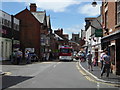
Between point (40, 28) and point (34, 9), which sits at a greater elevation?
point (34, 9)

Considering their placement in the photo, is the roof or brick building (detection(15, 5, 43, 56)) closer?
brick building (detection(15, 5, 43, 56))

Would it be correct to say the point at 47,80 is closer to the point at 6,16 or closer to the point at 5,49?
the point at 5,49

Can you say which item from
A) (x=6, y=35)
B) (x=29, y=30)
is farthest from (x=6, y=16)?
(x=29, y=30)

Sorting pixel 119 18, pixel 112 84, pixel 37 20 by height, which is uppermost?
pixel 37 20

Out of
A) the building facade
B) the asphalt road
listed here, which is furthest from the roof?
the asphalt road

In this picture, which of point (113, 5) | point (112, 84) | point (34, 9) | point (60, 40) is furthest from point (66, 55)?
point (60, 40)

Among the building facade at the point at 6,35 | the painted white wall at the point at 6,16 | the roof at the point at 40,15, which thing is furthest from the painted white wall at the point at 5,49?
the roof at the point at 40,15

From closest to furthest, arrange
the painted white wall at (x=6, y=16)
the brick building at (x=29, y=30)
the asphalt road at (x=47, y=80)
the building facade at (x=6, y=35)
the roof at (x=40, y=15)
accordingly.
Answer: the asphalt road at (x=47, y=80), the building facade at (x=6, y=35), the painted white wall at (x=6, y=16), the brick building at (x=29, y=30), the roof at (x=40, y=15)

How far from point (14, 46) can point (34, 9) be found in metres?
20.3

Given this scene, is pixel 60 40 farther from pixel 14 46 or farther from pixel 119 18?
pixel 119 18

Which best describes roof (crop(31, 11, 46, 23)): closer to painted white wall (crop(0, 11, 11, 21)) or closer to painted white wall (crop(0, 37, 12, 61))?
painted white wall (crop(0, 11, 11, 21))

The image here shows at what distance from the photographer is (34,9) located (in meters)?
61.9

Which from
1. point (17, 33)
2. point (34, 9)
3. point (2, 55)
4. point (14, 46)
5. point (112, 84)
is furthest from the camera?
point (34, 9)

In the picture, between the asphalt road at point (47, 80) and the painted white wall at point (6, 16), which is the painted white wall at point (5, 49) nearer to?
the painted white wall at point (6, 16)
